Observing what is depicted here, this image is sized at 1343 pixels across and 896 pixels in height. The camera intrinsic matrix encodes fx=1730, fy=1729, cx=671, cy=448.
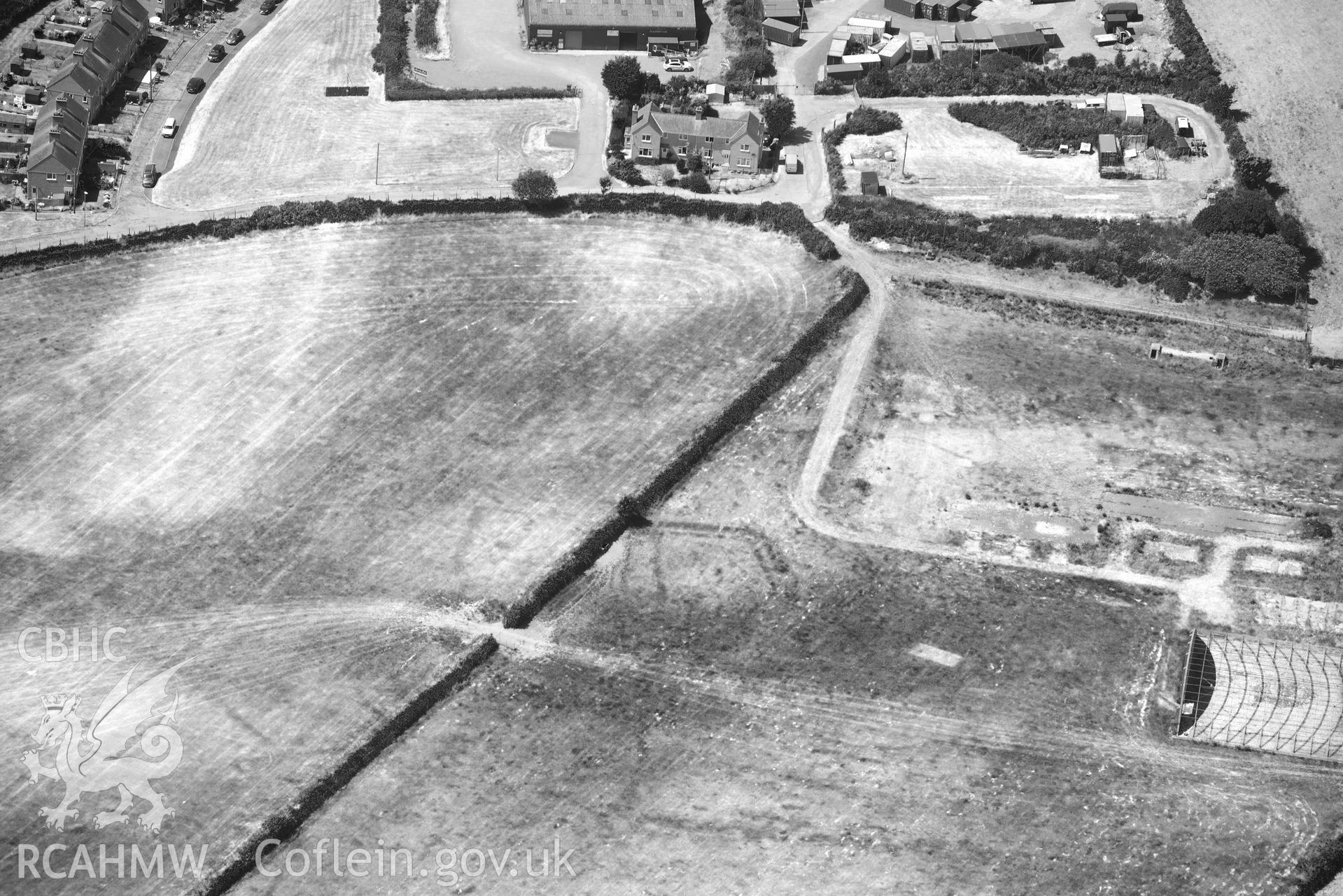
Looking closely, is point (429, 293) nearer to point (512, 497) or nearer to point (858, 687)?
point (512, 497)

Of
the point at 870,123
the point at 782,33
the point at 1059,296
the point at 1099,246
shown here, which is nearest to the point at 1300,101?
the point at 1099,246

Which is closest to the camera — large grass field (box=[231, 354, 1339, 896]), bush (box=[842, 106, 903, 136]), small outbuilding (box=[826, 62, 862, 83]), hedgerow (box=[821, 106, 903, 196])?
large grass field (box=[231, 354, 1339, 896])

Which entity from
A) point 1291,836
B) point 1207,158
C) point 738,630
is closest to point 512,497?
point 738,630

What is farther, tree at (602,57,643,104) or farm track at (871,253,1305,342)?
tree at (602,57,643,104)

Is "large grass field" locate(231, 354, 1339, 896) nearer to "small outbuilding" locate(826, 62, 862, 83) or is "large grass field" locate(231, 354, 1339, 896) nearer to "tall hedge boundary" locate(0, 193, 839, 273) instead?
"tall hedge boundary" locate(0, 193, 839, 273)

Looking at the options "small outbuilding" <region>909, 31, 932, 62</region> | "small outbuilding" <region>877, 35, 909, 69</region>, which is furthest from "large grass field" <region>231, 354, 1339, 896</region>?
"small outbuilding" <region>909, 31, 932, 62</region>

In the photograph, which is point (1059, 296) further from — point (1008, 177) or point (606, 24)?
point (606, 24)
